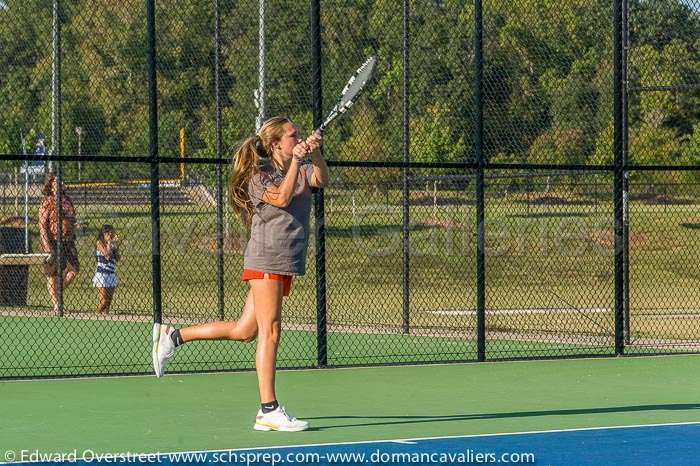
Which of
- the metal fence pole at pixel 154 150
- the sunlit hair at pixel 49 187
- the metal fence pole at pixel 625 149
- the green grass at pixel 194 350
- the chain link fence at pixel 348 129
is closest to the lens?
the metal fence pole at pixel 154 150

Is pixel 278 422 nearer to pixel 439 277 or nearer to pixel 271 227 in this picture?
pixel 271 227

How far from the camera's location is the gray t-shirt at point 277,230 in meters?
8.70

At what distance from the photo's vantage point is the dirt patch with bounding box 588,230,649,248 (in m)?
26.5

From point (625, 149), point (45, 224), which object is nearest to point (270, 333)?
point (625, 149)

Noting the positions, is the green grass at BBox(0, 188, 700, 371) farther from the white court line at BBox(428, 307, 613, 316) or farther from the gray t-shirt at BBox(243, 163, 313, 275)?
the gray t-shirt at BBox(243, 163, 313, 275)

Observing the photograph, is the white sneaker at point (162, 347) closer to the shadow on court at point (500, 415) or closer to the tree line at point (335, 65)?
A: the shadow on court at point (500, 415)

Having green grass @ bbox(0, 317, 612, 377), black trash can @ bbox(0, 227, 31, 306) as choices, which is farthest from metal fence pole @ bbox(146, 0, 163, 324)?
black trash can @ bbox(0, 227, 31, 306)

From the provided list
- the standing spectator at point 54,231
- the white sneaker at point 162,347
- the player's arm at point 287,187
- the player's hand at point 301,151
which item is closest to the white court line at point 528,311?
the standing spectator at point 54,231

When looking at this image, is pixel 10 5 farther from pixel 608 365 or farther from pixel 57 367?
pixel 608 365

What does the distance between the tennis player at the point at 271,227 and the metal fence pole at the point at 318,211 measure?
10.2 feet

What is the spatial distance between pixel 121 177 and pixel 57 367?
8350 millimetres

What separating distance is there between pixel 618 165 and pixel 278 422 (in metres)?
5.54

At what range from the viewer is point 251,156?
348 inches

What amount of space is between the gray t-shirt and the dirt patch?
57.8 feet
